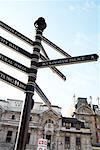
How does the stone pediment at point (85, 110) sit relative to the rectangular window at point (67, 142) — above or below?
above

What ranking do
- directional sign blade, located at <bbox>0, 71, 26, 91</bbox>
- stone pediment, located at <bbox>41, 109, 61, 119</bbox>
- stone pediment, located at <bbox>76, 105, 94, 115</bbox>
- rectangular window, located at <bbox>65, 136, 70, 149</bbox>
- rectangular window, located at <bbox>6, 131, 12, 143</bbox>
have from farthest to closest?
stone pediment, located at <bbox>76, 105, 94, 115</bbox> → stone pediment, located at <bbox>41, 109, 61, 119</bbox> → rectangular window, located at <bbox>65, 136, 70, 149</bbox> → rectangular window, located at <bbox>6, 131, 12, 143</bbox> → directional sign blade, located at <bbox>0, 71, 26, 91</bbox>

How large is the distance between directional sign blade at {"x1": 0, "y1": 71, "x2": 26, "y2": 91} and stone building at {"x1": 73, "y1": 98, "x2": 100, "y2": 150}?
30874 mm

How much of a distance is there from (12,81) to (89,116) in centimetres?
3314

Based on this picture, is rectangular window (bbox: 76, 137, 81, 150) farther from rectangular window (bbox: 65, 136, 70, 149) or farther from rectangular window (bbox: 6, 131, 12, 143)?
rectangular window (bbox: 6, 131, 12, 143)

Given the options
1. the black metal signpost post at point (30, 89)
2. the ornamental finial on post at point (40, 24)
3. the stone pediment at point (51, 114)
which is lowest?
the black metal signpost post at point (30, 89)

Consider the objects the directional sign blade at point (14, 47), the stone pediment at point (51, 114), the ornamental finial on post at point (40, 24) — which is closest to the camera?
the directional sign blade at point (14, 47)

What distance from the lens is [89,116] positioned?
35781 millimetres

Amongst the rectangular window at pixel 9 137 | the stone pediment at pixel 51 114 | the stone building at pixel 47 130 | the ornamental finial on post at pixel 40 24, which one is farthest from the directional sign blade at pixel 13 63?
the stone pediment at pixel 51 114

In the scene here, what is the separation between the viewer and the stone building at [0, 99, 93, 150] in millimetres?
27016

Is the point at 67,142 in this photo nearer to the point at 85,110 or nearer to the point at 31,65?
the point at 85,110

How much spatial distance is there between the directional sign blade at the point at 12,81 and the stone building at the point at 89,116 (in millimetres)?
30874

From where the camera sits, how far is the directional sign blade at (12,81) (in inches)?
178

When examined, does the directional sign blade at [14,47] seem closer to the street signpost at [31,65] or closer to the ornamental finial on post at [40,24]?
the street signpost at [31,65]

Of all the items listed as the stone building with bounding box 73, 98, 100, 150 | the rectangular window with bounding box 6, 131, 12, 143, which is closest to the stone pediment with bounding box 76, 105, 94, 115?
the stone building with bounding box 73, 98, 100, 150
